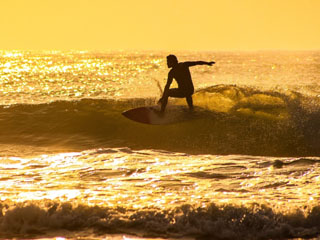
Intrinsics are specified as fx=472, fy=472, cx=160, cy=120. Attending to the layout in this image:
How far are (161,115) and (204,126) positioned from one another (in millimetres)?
1384

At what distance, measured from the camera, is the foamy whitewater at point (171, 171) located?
6355mm

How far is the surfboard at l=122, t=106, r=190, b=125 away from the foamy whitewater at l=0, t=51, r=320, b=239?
256 mm

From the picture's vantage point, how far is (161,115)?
45.8ft

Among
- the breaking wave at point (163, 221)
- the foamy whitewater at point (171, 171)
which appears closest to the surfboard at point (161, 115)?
the foamy whitewater at point (171, 171)

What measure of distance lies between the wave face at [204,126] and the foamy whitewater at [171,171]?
0.04 meters

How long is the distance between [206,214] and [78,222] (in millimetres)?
1762

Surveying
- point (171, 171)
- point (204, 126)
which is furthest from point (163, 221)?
point (204, 126)

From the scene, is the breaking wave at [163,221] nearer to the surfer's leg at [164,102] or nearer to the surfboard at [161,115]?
the surfer's leg at [164,102]

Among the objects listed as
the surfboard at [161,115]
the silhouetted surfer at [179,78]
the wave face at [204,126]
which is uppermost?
the silhouetted surfer at [179,78]

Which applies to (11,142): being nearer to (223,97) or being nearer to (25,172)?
(25,172)

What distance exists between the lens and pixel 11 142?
13.7m

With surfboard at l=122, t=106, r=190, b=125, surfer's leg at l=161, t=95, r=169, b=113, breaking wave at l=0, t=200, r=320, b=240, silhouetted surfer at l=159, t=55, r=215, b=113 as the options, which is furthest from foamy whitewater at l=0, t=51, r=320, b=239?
silhouetted surfer at l=159, t=55, r=215, b=113

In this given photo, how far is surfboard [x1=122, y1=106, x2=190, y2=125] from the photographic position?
45.5 feet

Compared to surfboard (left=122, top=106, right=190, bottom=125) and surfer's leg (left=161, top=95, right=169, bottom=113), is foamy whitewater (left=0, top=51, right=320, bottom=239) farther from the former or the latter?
surfer's leg (left=161, top=95, right=169, bottom=113)
